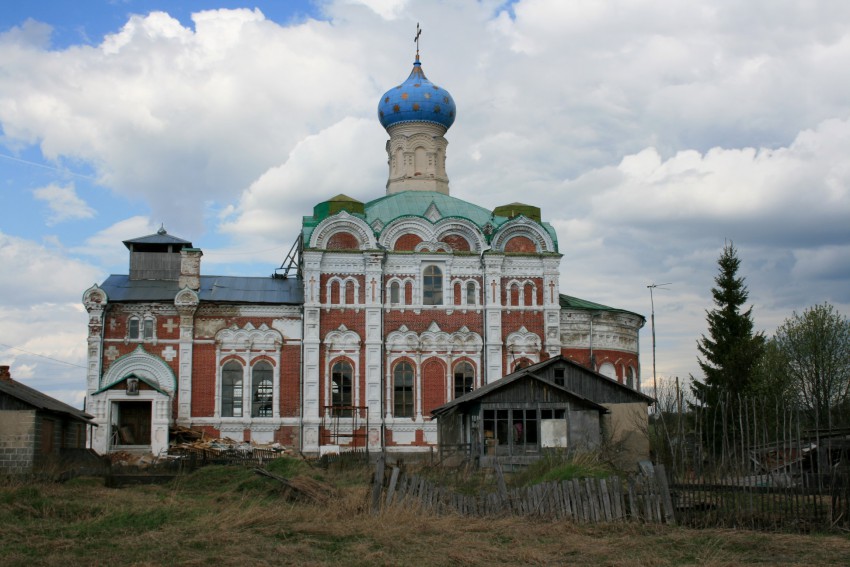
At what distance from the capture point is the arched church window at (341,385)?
120ft

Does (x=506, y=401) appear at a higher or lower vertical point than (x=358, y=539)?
higher

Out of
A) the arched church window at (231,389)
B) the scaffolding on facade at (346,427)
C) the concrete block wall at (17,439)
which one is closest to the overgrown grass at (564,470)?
the concrete block wall at (17,439)

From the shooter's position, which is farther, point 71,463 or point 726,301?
point 726,301

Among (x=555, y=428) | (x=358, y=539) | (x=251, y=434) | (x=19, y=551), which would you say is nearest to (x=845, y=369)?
(x=555, y=428)

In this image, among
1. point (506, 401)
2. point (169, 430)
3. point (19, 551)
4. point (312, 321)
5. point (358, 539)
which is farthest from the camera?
point (312, 321)

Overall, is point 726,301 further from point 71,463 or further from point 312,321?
point 71,463

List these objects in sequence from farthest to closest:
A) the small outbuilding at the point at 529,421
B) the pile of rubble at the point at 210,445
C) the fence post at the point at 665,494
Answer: the pile of rubble at the point at 210,445 < the small outbuilding at the point at 529,421 < the fence post at the point at 665,494

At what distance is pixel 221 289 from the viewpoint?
37.4m

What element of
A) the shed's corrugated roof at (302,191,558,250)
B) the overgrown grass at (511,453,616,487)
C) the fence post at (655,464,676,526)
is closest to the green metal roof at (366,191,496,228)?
the shed's corrugated roof at (302,191,558,250)

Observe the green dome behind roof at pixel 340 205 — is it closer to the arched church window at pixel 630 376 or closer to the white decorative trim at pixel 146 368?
the white decorative trim at pixel 146 368

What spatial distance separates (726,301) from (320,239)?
15429 millimetres

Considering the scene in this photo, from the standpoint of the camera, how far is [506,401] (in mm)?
27453

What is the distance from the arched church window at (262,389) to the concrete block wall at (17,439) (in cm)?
1285

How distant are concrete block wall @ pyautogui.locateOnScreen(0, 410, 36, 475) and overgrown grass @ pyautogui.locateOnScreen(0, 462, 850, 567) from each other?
21.7 feet
